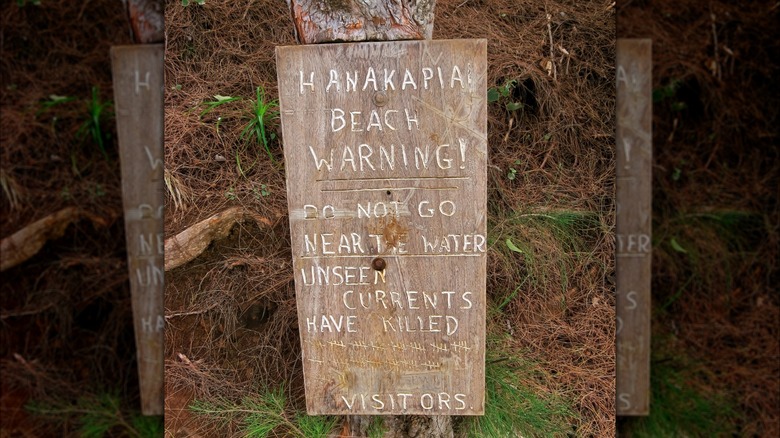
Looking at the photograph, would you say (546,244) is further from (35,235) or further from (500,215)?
(35,235)

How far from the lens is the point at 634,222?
9.31 ft

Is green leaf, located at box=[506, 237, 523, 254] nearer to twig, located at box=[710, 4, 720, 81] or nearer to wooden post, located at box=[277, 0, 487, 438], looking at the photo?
wooden post, located at box=[277, 0, 487, 438]

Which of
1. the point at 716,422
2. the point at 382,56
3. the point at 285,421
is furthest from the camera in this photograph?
the point at 716,422

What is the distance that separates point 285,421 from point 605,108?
1.89 meters

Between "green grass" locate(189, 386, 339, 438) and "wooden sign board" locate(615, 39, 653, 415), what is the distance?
1.42 metres

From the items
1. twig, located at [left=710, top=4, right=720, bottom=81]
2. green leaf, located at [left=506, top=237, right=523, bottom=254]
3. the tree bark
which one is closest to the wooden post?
green leaf, located at [left=506, top=237, right=523, bottom=254]

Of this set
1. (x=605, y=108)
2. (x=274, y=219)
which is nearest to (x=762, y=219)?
(x=605, y=108)

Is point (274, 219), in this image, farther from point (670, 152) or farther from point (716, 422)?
point (716, 422)

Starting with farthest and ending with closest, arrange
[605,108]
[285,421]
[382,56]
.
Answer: [605,108], [285,421], [382,56]

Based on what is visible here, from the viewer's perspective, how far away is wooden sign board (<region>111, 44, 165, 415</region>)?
284 cm

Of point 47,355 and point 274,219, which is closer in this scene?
point 274,219

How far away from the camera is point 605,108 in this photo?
2744 mm

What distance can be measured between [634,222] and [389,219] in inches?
50.2

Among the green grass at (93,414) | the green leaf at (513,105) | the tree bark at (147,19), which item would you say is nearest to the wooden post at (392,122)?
the green leaf at (513,105)
